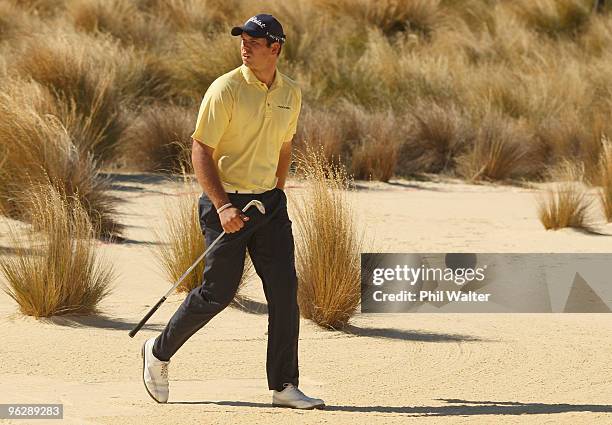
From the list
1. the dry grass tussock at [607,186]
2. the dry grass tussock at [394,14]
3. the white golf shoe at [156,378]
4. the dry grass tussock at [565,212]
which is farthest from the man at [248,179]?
the dry grass tussock at [394,14]

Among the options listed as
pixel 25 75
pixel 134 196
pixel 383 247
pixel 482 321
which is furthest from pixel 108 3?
pixel 482 321

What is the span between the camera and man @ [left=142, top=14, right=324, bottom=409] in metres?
5.88

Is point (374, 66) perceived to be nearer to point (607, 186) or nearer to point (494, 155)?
point (494, 155)

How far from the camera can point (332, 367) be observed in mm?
7199

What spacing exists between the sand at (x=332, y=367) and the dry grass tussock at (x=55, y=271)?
12cm

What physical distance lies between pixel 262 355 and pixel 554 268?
3.74 meters

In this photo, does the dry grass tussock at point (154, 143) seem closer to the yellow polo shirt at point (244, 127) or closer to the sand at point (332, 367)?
the sand at point (332, 367)

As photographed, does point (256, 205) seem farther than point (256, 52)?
No

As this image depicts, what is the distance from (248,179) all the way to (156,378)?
1.02m

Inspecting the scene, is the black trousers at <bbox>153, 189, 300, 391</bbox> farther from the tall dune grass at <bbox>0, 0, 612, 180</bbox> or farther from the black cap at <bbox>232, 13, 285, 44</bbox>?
the tall dune grass at <bbox>0, 0, 612, 180</bbox>

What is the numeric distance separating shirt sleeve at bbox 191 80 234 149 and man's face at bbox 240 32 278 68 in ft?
0.60

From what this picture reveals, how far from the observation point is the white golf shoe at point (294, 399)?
6.15 m

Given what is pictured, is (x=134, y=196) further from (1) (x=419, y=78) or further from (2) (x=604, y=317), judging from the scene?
(1) (x=419, y=78)

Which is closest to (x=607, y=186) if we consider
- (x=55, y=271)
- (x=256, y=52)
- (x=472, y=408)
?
(x=55, y=271)
